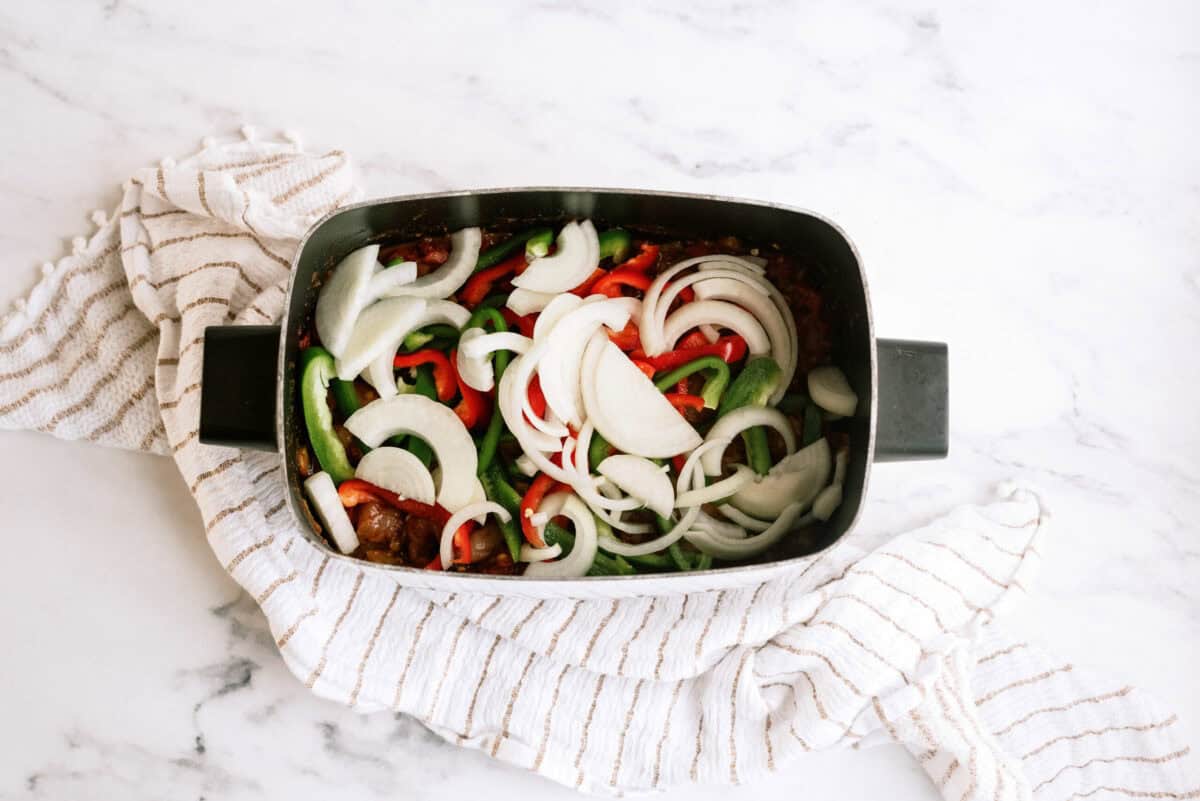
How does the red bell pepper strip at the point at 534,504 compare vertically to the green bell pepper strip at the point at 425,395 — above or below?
below

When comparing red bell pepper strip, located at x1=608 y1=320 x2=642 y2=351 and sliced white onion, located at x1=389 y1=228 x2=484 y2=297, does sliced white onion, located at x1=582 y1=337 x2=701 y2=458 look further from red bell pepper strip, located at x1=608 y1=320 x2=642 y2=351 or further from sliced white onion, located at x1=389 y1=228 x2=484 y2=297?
sliced white onion, located at x1=389 y1=228 x2=484 y2=297

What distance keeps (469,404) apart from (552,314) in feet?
0.43

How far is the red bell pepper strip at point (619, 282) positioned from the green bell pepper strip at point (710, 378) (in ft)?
0.34

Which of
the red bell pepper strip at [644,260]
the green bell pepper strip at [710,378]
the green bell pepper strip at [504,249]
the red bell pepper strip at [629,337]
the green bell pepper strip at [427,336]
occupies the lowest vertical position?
the green bell pepper strip at [710,378]

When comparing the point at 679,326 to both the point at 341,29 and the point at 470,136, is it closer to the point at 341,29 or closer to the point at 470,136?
the point at 470,136

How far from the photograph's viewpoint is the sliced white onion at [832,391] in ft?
3.27

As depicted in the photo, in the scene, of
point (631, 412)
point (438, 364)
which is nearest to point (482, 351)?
point (438, 364)

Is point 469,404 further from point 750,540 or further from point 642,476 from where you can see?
point 750,540

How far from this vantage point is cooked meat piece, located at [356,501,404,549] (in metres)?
1.03

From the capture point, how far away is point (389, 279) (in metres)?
1.04

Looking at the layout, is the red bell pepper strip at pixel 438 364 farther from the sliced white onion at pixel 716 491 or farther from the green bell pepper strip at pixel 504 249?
the sliced white onion at pixel 716 491

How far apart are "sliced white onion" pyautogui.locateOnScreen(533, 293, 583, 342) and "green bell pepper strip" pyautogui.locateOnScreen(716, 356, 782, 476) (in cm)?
19

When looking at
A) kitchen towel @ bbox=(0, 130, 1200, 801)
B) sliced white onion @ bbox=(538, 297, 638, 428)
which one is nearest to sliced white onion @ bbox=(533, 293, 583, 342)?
sliced white onion @ bbox=(538, 297, 638, 428)

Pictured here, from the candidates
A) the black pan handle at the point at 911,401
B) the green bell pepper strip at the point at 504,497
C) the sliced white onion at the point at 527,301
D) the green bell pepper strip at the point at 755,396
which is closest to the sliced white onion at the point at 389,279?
the sliced white onion at the point at 527,301
